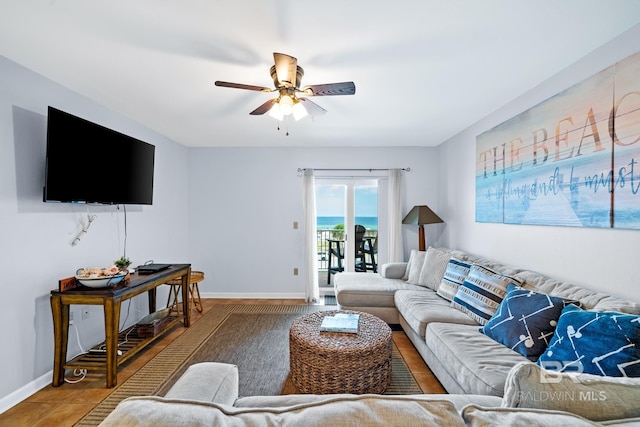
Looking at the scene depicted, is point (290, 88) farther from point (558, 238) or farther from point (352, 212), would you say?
point (352, 212)

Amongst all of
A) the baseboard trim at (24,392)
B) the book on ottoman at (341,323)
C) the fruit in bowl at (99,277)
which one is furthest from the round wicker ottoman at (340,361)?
the baseboard trim at (24,392)

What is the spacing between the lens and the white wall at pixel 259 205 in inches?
189

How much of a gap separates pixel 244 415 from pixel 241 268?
14.1ft

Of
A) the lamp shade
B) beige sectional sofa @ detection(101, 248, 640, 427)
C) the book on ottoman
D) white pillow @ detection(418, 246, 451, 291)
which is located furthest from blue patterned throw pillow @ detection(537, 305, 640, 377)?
the lamp shade

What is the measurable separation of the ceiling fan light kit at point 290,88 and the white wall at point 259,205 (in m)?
2.42

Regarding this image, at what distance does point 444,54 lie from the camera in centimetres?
203

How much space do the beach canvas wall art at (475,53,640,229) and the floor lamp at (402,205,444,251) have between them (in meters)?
1.28

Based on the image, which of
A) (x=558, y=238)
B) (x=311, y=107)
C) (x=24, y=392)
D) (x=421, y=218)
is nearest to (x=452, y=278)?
(x=558, y=238)

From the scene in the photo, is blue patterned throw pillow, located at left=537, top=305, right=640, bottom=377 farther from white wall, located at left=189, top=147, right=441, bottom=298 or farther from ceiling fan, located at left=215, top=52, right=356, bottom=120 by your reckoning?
white wall, located at left=189, top=147, right=441, bottom=298

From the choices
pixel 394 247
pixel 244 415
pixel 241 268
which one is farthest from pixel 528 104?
pixel 241 268

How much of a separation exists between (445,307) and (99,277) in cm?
308

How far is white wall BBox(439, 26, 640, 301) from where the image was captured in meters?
1.79

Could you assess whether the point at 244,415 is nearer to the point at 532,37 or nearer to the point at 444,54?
the point at 444,54

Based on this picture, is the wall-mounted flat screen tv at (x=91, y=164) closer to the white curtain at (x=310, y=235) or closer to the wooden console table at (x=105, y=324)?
the wooden console table at (x=105, y=324)
